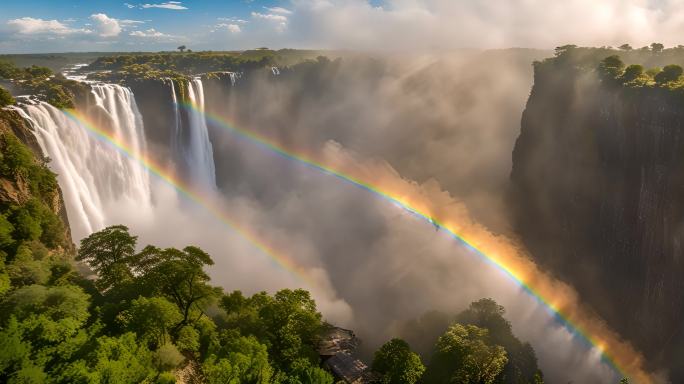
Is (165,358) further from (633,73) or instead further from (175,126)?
(175,126)

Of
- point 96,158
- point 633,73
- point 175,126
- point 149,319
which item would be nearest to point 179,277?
point 149,319

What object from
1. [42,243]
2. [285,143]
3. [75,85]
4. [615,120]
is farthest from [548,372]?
[285,143]

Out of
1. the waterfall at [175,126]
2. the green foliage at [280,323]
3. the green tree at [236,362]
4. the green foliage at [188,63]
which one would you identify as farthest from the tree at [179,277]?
the green foliage at [188,63]

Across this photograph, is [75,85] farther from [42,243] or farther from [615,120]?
[615,120]

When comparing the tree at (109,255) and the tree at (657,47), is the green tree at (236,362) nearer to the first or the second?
the tree at (109,255)

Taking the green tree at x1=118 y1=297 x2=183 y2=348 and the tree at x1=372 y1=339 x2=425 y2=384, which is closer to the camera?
the green tree at x1=118 y1=297 x2=183 y2=348

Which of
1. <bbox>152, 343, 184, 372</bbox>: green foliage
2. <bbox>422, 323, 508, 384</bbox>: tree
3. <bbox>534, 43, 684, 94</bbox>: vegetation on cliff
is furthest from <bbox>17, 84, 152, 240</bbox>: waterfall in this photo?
<bbox>534, 43, 684, 94</bbox>: vegetation on cliff

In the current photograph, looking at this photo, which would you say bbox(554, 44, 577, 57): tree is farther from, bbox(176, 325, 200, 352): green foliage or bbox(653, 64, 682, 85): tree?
bbox(176, 325, 200, 352): green foliage

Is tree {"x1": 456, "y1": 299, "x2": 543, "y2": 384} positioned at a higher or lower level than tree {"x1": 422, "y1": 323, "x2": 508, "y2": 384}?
lower
